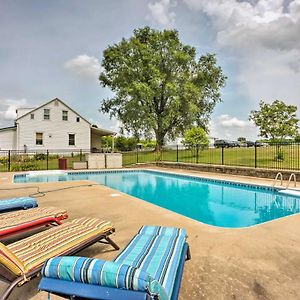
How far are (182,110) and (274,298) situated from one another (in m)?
25.5

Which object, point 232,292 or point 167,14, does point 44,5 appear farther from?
point 232,292

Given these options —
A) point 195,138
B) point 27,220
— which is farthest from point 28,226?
point 195,138

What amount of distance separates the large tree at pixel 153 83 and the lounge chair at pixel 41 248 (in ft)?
70.9

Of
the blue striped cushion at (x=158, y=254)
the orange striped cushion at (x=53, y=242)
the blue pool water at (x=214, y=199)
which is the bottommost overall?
the blue pool water at (x=214, y=199)

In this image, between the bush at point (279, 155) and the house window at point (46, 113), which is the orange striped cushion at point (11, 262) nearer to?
the bush at point (279, 155)

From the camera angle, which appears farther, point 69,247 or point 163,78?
point 163,78

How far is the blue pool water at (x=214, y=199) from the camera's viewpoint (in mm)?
6944

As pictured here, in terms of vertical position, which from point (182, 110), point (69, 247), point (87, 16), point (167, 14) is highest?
point (167, 14)

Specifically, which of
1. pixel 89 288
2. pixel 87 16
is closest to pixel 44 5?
pixel 87 16

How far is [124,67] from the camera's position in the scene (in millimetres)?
26688

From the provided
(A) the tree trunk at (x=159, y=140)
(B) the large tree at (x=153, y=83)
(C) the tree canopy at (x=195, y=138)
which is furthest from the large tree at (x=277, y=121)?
(A) the tree trunk at (x=159, y=140)

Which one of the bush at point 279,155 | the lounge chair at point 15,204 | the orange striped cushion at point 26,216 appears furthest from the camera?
the bush at point 279,155

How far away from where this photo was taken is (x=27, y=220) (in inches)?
160

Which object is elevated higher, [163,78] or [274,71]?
[163,78]
